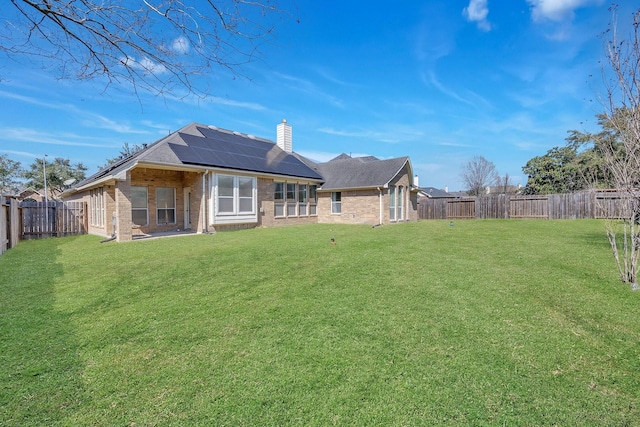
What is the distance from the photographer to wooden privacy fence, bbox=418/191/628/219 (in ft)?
61.6

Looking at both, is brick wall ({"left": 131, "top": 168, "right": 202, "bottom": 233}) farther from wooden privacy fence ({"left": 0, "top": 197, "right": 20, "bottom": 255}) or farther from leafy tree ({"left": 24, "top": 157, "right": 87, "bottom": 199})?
leafy tree ({"left": 24, "top": 157, "right": 87, "bottom": 199})

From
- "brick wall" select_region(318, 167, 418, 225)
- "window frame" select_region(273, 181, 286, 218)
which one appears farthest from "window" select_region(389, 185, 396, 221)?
"window frame" select_region(273, 181, 286, 218)

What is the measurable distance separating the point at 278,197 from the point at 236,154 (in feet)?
11.2

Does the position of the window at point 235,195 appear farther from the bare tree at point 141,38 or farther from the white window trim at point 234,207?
the bare tree at point 141,38

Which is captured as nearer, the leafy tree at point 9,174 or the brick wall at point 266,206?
the brick wall at point 266,206

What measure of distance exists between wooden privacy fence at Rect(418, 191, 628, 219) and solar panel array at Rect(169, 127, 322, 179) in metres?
10.7

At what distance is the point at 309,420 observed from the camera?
6.77ft

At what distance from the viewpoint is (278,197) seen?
17.3 metres

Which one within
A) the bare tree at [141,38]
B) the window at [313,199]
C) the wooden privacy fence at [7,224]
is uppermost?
the bare tree at [141,38]

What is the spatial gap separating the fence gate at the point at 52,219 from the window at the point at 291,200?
417 inches

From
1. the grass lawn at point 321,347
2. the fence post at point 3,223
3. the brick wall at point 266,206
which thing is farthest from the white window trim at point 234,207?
the grass lawn at point 321,347

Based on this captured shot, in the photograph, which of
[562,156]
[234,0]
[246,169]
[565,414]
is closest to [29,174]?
[246,169]

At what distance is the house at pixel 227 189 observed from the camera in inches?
503

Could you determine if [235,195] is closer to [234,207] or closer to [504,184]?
[234,207]
